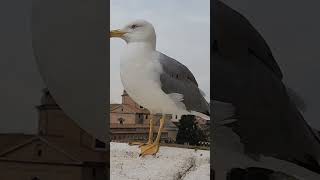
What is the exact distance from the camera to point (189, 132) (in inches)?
150

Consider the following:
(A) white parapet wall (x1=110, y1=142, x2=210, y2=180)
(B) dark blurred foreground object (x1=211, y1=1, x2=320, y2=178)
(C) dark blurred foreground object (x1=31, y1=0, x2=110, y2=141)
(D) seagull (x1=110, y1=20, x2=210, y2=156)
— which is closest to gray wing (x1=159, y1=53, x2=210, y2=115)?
(D) seagull (x1=110, y1=20, x2=210, y2=156)

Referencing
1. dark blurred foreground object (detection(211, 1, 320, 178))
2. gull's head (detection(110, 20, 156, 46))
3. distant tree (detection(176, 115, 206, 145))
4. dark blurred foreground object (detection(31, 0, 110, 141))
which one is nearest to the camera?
dark blurred foreground object (detection(211, 1, 320, 178))

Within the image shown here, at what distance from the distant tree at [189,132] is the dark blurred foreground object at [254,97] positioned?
0.56ft

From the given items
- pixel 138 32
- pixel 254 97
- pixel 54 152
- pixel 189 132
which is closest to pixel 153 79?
pixel 138 32

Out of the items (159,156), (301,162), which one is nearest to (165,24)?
(159,156)

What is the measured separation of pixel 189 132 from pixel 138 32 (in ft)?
2.89

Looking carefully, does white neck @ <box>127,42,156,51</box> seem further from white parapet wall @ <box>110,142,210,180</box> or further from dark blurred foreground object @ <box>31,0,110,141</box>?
white parapet wall @ <box>110,142,210,180</box>

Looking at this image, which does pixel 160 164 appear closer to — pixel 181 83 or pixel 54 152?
pixel 181 83

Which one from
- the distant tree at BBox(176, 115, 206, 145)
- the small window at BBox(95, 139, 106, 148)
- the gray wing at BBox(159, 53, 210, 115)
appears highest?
the gray wing at BBox(159, 53, 210, 115)

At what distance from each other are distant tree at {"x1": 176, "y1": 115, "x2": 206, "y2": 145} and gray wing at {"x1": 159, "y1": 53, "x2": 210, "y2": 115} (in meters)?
0.09

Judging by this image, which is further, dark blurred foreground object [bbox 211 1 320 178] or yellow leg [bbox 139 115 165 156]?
yellow leg [bbox 139 115 165 156]

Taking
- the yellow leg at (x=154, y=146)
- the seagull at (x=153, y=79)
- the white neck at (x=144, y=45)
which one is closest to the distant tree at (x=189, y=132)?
the seagull at (x=153, y=79)

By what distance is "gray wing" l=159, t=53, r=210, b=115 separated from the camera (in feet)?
12.4

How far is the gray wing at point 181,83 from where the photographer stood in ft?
12.4
